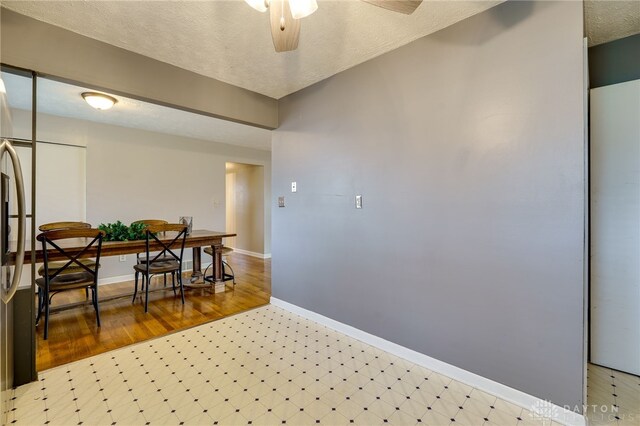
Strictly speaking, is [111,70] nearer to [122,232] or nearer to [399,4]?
[122,232]

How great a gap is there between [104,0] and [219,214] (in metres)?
4.02

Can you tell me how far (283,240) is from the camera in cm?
312

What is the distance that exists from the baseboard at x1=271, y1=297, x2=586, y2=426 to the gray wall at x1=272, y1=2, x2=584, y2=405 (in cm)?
5

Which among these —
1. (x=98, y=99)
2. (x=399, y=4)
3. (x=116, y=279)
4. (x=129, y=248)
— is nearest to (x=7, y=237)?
(x=129, y=248)

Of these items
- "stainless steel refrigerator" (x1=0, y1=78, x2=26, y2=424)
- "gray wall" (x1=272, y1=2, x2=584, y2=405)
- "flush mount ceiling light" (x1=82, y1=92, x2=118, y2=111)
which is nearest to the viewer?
"stainless steel refrigerator" (x1=0, y1=78, x2=26, y2=424)

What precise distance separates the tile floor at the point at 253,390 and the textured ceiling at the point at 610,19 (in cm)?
237

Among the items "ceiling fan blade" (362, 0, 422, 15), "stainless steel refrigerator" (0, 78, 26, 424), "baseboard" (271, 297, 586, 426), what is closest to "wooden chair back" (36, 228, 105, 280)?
"stainless steel refrigerator" (0, 78, 26, 424)

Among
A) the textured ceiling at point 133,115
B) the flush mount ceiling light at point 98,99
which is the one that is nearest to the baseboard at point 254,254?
the textured ceiling at point 133,115

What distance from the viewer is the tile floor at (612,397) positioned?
1519 millimetres

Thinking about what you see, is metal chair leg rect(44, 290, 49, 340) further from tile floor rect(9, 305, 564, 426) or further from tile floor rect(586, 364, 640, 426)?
tile floor rect(586, 364, 640, 426)

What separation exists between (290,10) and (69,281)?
9.76 ft

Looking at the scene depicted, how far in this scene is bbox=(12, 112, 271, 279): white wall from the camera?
3973 mm

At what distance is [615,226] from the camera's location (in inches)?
76.2

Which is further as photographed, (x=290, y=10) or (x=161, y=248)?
(x=161, y=248)
